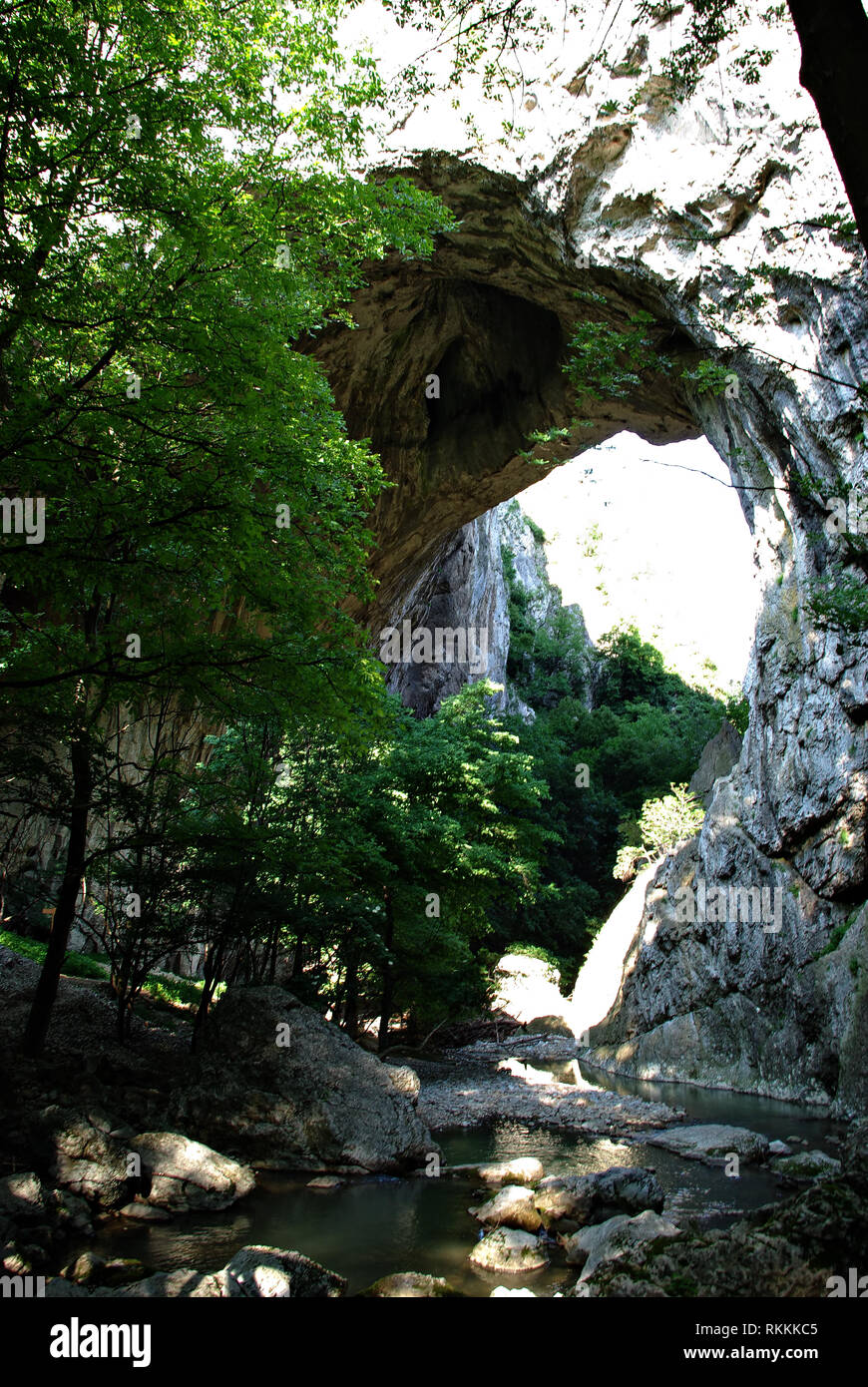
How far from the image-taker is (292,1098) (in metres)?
8.03

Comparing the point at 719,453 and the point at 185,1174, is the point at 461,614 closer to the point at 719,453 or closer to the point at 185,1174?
the point at 719,453

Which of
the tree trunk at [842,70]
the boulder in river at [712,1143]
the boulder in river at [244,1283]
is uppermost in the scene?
the tree trunk at [842,70]

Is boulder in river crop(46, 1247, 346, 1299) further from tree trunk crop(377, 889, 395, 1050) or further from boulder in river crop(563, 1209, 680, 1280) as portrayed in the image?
tree trunk crop(377, 889, 395, 1050)

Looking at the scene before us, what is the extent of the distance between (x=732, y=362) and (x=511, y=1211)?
1364cm

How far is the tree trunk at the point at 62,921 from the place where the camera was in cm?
744

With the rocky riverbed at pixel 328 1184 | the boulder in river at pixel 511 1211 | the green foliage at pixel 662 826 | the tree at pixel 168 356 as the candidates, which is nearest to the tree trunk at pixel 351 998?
the rocky riverbed at pixel 328 1184

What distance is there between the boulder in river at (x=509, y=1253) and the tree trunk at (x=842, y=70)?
6.16 meters

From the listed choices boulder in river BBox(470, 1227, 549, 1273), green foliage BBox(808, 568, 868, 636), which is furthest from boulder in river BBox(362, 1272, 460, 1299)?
green foliage BBox(808, 568, 868, 636)

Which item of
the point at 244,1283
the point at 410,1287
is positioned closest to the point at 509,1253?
the point at 410,1287

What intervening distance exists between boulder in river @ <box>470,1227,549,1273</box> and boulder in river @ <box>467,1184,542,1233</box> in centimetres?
38

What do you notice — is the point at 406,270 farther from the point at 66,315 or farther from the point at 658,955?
the point at 658,955

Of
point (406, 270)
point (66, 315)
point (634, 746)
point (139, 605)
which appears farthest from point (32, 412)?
point (634, 746)

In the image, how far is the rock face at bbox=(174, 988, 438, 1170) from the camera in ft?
25.1

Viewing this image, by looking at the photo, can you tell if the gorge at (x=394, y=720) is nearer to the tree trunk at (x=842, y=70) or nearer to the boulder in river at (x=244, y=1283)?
the boulder in river at (x=244, y=1283)
